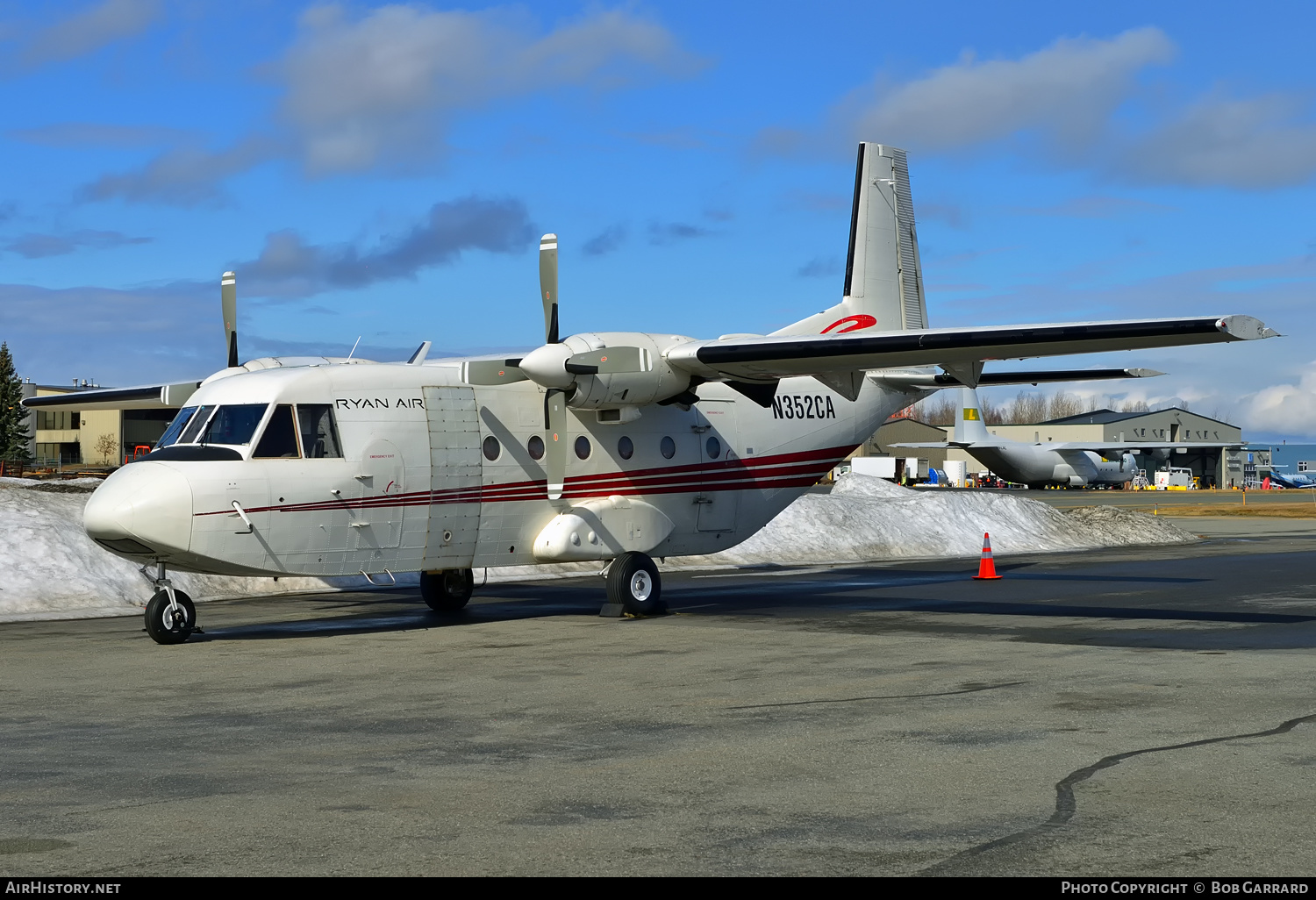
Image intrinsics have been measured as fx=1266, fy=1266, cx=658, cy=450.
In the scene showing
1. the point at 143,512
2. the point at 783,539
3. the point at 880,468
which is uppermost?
the point at 880,468

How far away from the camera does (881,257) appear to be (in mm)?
23031

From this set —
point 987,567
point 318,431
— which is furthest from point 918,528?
point 318,431

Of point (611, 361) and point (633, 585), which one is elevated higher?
point (611, 361)

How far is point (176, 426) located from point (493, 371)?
4.26m

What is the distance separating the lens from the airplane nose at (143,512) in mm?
14352

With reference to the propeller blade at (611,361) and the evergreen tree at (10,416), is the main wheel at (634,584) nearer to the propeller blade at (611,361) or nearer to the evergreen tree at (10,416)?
the propeller blade at (611,361)

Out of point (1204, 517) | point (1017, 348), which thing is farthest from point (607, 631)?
point (1204, 517)

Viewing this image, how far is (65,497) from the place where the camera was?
24.3 meters

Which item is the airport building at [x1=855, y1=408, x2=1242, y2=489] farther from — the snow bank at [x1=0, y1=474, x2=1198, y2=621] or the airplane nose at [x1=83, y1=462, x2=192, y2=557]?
the airplane nose at [x1=83, y1=462, x2=192, y2=557]

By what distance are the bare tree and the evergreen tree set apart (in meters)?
11.2

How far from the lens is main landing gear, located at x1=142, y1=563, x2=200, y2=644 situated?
49.1ft

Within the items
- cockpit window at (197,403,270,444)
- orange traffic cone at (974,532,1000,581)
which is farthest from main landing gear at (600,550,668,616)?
Answer: orange traffic cone at (974,532,1000,581)

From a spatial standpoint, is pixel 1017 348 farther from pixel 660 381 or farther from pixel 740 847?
pixel 740 847

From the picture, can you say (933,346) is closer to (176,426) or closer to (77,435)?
(176,426)
